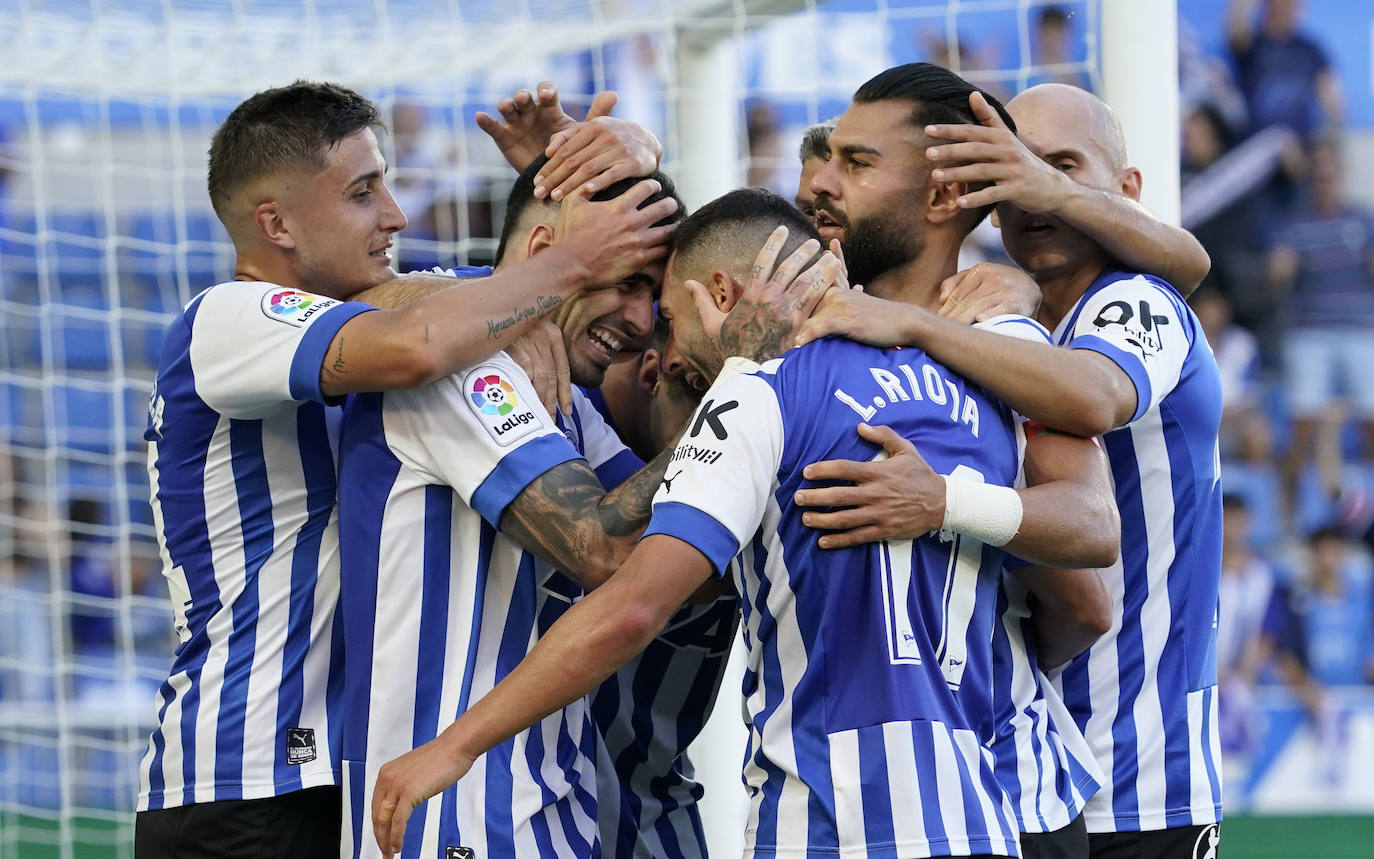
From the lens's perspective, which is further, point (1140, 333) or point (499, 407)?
point (1140, 333)

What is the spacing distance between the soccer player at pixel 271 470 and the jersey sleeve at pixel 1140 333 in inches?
34.3

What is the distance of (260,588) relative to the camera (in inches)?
111

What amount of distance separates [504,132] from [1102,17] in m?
1.69

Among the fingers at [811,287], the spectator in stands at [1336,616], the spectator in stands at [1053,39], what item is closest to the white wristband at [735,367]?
the fingers at [811,287]

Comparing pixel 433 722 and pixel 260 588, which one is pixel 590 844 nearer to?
pixel 433 722

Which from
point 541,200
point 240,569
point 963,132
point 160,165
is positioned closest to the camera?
point 963,132

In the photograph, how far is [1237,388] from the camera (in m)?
10.7

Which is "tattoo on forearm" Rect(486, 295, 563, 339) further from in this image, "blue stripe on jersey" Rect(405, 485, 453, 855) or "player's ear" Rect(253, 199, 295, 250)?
"player's ear" Rect(253, 199, 295, 250)

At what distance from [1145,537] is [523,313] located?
4.44ft

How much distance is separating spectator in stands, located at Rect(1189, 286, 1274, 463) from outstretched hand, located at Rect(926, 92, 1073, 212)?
333 inches

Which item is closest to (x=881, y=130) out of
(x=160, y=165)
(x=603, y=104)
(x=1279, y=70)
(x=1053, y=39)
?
(x=603, y=104)

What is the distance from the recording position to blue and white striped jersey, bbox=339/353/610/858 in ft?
8.16

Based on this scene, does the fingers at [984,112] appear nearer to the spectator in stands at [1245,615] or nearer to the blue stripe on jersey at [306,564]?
the blue stripe on jersey at [306,564]

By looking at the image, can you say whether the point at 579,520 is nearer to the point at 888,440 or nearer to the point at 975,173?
the point at 888,440
